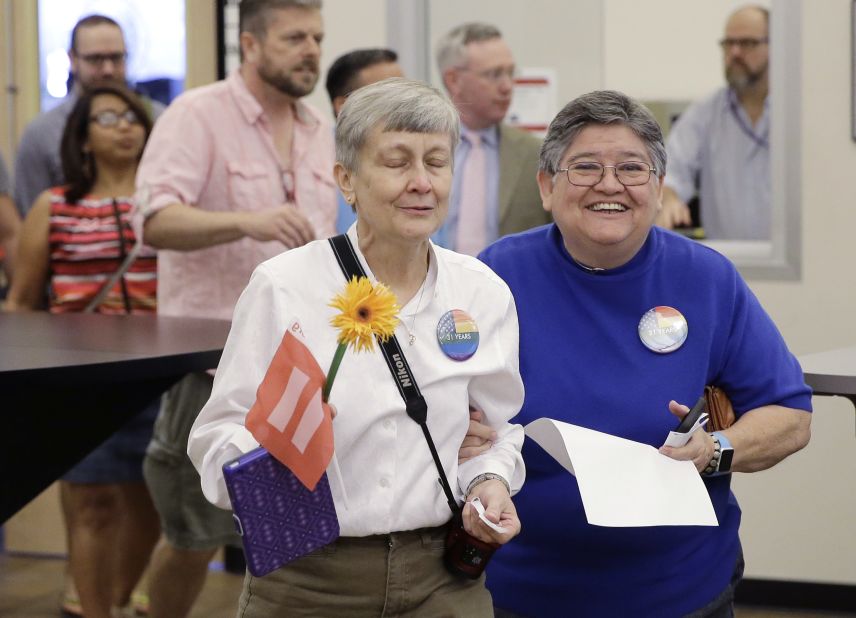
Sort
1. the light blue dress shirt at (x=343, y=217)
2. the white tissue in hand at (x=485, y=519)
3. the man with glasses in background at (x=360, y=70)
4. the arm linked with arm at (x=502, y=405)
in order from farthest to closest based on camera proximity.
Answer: the man with glasses in background at (x=360, y=70) < the light blue dress shirt at (x=343, y=217) < the arm linked with arm at (x=502, y=405) < the white tissue in hand at (x=485, y=519)

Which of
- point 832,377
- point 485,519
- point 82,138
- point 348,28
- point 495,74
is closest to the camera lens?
point 485,519

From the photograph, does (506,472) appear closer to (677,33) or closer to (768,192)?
(768,192)

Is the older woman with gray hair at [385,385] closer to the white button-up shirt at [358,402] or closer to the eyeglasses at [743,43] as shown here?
the white button-up shirt at [358,402]

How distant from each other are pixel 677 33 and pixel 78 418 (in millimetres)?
2971

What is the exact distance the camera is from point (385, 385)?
1.82 metres

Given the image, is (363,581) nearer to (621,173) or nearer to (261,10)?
(621,173)

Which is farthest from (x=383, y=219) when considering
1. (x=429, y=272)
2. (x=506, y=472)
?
(x=506, y=472)

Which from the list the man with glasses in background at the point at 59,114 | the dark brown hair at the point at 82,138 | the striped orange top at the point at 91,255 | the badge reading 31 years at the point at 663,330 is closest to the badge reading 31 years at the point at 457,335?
the badge reading 31 years at the point at 663,330

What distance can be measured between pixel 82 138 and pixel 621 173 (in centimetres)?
240

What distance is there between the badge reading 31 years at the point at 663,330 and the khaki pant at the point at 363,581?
0.62 meters

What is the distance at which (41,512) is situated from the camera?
5328 mm

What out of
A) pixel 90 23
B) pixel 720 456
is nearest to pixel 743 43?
pixel 90 23

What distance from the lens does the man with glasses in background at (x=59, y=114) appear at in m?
4.81

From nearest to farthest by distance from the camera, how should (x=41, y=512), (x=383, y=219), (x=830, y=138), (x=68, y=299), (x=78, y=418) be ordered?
1. (x=383, y=219)
2. (x=78, y=418)
3. (x=68, y=299)
4. (x=830, y=138)
5. (x=41, y=512)
